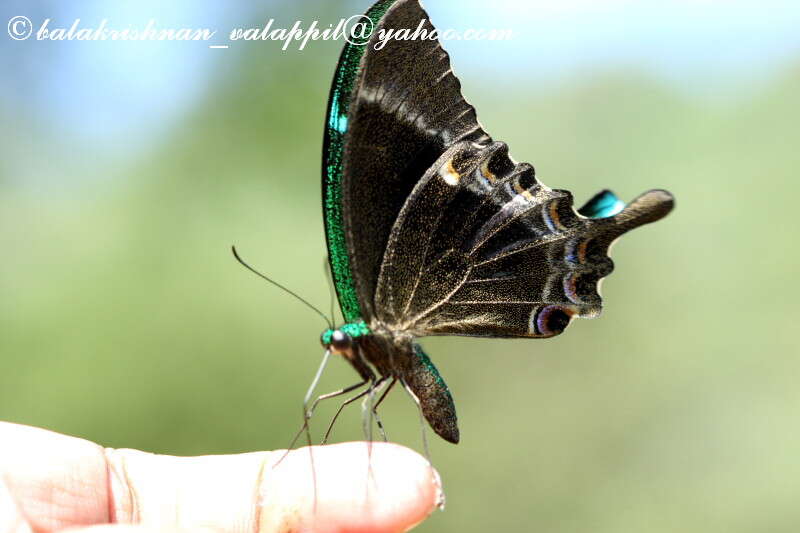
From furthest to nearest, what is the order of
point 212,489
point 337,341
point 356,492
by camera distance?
point 212,489 < point 356,492 < point 337,341

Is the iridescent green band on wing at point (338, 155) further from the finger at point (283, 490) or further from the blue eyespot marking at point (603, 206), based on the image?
the blue eyespot marking at point (603, 206)

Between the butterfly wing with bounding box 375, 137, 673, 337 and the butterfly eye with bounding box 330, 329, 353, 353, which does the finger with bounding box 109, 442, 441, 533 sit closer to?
the butterfly eye with bounding box 330, 329, 353, 353

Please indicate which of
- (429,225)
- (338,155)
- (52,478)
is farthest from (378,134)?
(52,478)

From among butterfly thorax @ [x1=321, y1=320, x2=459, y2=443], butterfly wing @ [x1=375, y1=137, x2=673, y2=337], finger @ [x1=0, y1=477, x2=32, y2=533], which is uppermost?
butterfly wing @ [x1=375, y1=137, x2=673, y2=337]

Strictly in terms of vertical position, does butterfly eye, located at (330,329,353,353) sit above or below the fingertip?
above

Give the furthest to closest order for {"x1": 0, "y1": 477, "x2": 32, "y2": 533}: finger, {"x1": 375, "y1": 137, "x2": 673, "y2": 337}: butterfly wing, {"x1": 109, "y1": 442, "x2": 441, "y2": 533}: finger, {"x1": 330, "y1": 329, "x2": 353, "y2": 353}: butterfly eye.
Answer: {"x1": 375, "y1": 137, "x2": 673, "y2": 337}: butterfly wing < {"x1": 109, "y1": 442, "x2": 441, "y2": 533}: finger < {"x1": 330, "y1": 329, "x2": 353, "y2": 353}: butterfly eye < {"x1": 0, "y1": 477, "x2": 32, "y2": 533}: finger

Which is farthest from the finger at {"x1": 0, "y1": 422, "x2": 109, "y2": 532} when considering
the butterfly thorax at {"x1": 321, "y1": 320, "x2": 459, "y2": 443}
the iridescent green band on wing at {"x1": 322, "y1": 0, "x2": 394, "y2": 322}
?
the iridescent green band on wing at {"x1": 322, "y1": 0, "x2": 394, "y2": 322}

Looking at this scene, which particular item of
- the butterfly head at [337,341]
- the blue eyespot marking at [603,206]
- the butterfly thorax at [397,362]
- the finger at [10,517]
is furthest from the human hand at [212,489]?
the blue eyespot marking at [603,206]

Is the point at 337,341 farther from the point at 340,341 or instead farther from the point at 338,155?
the point at 338,155
